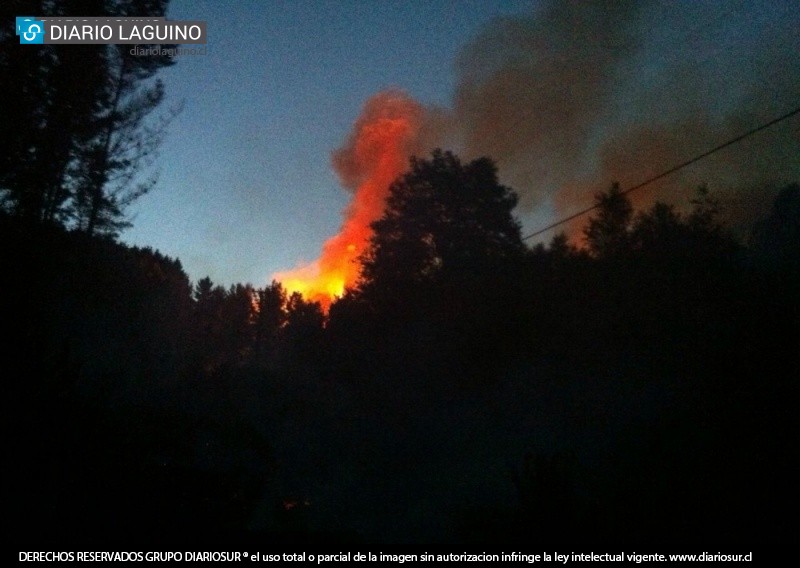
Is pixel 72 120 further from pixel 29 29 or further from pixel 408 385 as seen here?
pixel 408 385

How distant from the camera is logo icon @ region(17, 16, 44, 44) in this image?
12.7 meters

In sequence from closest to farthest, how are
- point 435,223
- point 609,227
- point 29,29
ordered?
point 29,29 < point 609,227 < point 435,223

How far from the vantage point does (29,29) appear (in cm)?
1266

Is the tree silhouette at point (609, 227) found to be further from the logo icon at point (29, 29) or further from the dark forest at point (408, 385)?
the logo icon at point (29, 29)

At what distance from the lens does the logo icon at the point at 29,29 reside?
12.7 metres

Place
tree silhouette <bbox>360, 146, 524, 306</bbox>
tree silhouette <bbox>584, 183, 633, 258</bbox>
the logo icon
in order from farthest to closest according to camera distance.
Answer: tree silhouette <bbox>360, 146, 524, 306</bbox>, tree silhouette <bbox>584, 183, 633, 258</bbox>, the logo icon

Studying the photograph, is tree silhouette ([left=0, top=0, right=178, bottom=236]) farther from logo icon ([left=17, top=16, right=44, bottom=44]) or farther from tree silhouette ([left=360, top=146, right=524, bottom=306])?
tree silhouette ([left=360, top=146, right=524, bottom=306])

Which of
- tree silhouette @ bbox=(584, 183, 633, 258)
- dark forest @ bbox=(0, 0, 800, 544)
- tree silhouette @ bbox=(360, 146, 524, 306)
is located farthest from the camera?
tree silhouette @ bbox=(360, 146, 524, 306)

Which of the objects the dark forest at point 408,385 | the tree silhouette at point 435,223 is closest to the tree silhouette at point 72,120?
the dark forest at point 408,385

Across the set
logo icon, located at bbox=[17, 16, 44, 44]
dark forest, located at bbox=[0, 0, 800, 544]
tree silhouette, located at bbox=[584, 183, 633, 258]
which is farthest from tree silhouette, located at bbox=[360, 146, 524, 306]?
logo icon, located at bbox=[17, 16, 44, 44]

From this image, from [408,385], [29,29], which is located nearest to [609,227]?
[408,385]

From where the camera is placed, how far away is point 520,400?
19.3 metres

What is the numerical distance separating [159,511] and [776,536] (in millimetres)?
9273

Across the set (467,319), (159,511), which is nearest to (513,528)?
(159,511)
